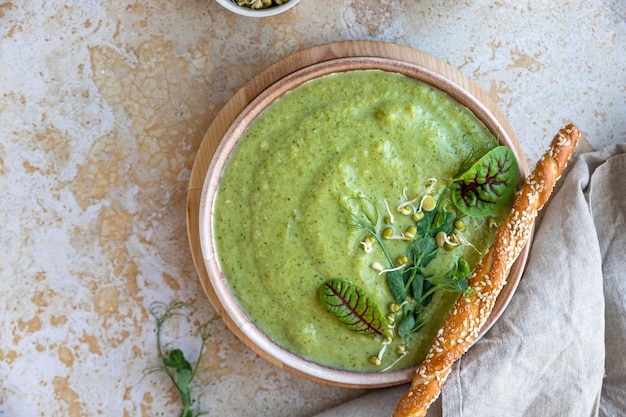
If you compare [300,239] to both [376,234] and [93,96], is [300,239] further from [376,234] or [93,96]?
[93,96]

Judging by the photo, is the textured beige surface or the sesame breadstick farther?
the textured beige surface

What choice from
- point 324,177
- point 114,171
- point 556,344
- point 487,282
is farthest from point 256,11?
point 556,344

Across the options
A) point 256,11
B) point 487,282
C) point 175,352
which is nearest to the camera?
point 487,282

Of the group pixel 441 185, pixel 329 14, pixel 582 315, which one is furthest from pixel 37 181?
pixel 582 315

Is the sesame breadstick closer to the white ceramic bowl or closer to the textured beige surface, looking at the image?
the textured beige surface

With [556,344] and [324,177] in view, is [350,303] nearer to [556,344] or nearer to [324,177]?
[324,177]

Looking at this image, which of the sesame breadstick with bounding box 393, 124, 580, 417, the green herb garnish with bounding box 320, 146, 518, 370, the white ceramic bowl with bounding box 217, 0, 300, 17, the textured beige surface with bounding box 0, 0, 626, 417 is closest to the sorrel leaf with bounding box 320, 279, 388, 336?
the green herb garnish with bounding box 320, 146, 518, 370

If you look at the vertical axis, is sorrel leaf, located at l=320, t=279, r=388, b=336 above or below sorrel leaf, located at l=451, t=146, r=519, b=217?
below

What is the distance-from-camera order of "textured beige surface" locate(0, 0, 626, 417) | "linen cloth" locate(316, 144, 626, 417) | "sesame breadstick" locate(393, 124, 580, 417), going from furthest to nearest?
"textured beige surface" locate(0, 0, 626, 417) → "linen cloth" locate(316, 144, 626, 417) → "sesame breadstick" locate(393, 124, 580, 417)
